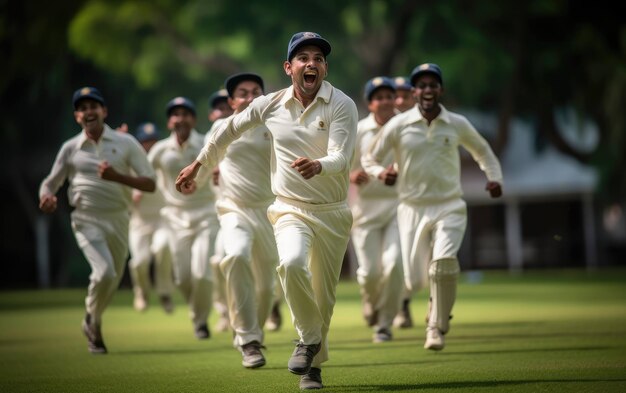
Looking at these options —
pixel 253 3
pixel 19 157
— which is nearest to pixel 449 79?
pixel 253 3

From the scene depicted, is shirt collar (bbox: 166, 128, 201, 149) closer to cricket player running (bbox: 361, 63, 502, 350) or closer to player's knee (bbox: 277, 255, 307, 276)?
cricket player running (bbox: 361, 63, 502, 350)

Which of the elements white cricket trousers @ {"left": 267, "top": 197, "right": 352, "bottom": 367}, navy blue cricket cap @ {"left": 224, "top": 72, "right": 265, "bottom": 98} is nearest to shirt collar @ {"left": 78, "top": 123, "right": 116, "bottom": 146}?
navy blue cricket cap @ {"left": 224, "top": 72, "right": 265, "bottom": 98}

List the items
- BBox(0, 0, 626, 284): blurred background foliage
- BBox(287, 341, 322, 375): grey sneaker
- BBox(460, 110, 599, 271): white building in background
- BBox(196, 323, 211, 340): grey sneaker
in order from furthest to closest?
BBox(460, 110, 599, 271): white building in background
BBox(0, 0, 626, 284): blurred background foliage
BBox(196, 323, 211, 340): grey sneaker
BBox(287, 341, 322, 375): grey sneaker

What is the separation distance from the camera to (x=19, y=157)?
41.2 m

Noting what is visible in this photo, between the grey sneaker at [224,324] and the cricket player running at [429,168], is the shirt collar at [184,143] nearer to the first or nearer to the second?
the grey sneaker at [224,324]

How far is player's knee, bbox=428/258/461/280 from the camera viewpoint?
12.7 m

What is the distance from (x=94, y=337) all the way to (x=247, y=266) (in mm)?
2438

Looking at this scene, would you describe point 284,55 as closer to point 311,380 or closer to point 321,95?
point 321,95

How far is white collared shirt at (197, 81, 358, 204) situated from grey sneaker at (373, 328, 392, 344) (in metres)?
4.33

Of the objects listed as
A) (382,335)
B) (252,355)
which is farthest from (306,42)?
(382,335)

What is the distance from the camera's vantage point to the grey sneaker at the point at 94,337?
1417cm

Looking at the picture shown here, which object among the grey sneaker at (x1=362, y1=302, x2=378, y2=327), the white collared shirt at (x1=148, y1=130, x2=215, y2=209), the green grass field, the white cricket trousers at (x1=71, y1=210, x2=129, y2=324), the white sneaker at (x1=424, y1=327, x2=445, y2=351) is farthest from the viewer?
the white collared shirt at (x1=148, y1=130, x2=215, y2=209)

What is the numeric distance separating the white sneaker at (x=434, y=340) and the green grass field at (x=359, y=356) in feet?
0.34

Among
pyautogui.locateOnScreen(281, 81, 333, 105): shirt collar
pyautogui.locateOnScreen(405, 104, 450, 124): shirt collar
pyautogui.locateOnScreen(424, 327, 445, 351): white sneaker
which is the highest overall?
pyautogui.locateOnScreen(405, 104, 450, 124): shirt collar
